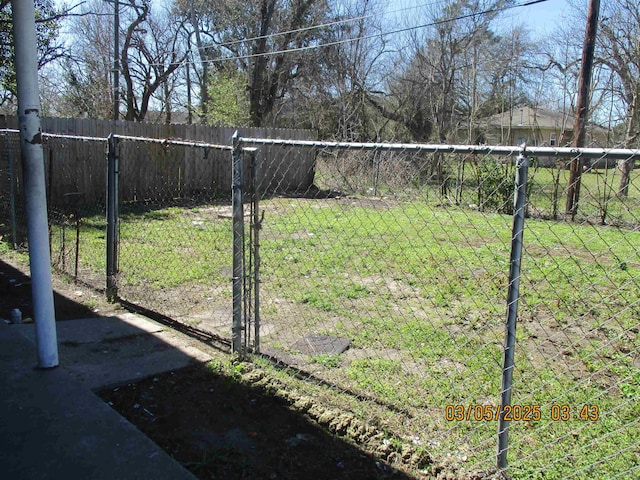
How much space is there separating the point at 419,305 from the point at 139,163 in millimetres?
8798

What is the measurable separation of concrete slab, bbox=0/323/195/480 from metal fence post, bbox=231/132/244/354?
1.07 metres

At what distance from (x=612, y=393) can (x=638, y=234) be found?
6.77m

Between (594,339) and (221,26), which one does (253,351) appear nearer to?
(594,339)

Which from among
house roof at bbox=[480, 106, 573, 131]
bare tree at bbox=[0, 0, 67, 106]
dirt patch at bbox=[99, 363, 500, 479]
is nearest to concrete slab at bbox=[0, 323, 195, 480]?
dirt patch at bbox=[99, 363, 500, 479]

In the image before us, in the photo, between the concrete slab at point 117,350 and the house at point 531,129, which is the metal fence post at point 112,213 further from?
the house at point 531,129

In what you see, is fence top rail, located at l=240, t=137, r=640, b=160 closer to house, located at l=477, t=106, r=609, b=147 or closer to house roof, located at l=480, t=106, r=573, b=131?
house, located at l=477, t=106, r=609, b=147

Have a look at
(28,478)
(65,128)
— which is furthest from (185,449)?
(65,128)

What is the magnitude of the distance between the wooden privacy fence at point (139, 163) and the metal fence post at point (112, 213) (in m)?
4.29

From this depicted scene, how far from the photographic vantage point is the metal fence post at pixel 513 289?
232 cm

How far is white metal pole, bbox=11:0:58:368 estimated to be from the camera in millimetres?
2949

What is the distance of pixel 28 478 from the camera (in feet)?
7.36

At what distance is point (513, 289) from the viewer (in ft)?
7.84
